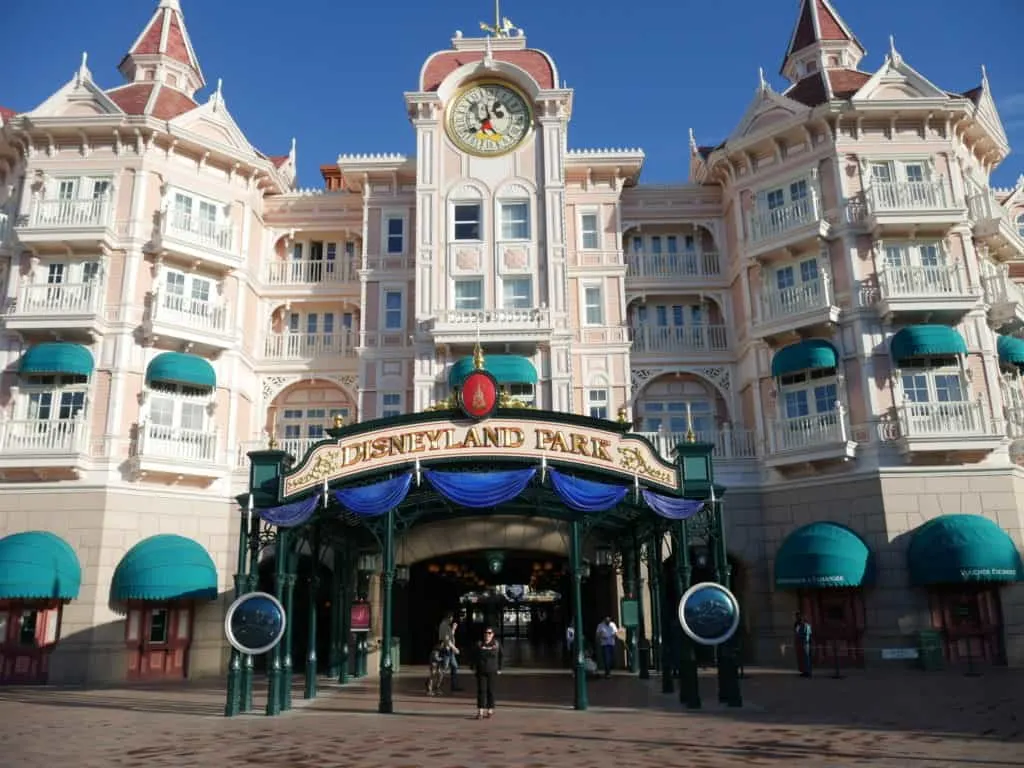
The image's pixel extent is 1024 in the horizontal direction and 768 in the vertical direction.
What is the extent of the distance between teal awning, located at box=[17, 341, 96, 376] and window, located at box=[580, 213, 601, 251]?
17443 mm

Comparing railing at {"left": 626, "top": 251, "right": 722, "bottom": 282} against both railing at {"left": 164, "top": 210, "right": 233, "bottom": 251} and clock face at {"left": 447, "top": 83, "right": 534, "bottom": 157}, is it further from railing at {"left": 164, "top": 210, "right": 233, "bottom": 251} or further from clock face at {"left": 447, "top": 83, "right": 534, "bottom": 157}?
railing at {"left": 164, "top": 210, "right": 233, "bottom": 251}

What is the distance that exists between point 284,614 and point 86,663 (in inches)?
449

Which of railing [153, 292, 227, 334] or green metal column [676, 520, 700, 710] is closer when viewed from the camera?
green metal column [676, 520, 700, 710]


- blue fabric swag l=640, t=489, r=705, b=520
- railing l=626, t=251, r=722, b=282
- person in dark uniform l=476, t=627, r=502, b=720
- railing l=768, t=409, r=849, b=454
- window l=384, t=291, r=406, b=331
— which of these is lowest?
person in dark uniform l=476, t=627, r=502, b=720

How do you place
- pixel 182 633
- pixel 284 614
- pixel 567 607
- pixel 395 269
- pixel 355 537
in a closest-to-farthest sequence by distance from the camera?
pixel 284 614, pixel 355 537, pixel 182 633, pixel 395 269, pixel 567 607

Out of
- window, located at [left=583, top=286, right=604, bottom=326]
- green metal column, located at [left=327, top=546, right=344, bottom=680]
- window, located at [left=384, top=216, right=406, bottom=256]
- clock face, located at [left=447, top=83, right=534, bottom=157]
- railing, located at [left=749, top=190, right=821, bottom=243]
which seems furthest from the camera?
window, located at [left=384, top=216, right=406, bottom=256]

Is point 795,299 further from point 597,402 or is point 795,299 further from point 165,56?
point 165,56

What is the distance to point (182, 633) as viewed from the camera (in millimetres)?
26172

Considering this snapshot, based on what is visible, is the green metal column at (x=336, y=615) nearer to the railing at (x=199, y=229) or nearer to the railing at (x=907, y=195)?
the railing at (x=199, y=229)

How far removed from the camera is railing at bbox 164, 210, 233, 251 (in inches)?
1130

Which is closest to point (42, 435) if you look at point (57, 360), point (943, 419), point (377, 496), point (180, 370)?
point (57, 360)

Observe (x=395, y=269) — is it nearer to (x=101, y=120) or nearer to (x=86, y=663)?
(x=101, y=120)

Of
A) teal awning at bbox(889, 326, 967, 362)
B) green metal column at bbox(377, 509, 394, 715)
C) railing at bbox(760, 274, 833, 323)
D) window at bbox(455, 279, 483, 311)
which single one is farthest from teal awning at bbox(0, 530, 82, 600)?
teal awning at bbox(889, 326, 967, 362)

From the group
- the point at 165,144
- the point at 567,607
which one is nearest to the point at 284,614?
the point at 165,144
